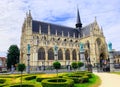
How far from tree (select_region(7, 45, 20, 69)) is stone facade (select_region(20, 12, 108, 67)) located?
3.45 meters

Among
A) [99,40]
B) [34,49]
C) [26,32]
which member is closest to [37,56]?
[34,49]

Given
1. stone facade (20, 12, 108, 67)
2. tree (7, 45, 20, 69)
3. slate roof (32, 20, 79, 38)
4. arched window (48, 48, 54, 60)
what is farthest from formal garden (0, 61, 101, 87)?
tree (7, 45, 20, 69)

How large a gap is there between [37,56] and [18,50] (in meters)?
16.0

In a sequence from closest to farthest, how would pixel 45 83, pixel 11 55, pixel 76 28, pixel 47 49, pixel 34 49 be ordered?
pixel 45 83 → pixel 34 49 → pixel 47 49 → pixel 11 55 → pixel 76 28

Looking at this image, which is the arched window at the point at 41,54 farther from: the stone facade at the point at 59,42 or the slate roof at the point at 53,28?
the slate roof at the point at 53,28

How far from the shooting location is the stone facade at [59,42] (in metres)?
61.2

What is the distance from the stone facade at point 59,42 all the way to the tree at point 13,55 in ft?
11.3

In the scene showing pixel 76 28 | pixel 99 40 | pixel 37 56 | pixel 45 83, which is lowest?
pixel 45 83

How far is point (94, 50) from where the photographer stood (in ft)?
237

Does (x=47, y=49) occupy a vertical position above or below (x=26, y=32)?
below

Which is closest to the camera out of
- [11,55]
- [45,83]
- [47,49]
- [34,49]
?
[45,83]

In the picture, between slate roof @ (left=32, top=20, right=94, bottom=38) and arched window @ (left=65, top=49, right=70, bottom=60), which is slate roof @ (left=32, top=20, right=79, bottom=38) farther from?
arched window @ (left=65, top=49, right=70, bottom=60)

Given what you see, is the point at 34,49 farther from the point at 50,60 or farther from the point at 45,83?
the point at 45,83

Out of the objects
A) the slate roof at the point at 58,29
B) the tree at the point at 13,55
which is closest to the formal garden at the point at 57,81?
the slate roof at the point at 58,29
